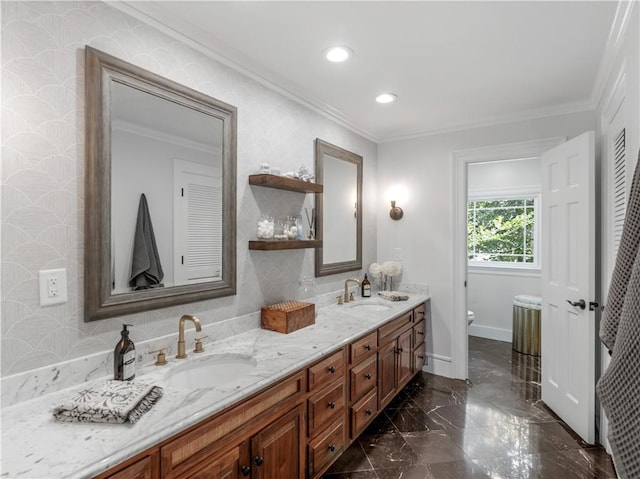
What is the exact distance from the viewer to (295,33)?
72.2 inches

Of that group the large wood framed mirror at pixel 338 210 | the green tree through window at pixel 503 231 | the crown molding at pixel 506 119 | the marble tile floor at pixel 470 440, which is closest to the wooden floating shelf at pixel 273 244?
the large wood framed mirror at pixel 338 210

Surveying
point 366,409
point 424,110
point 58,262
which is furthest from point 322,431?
point 424,110

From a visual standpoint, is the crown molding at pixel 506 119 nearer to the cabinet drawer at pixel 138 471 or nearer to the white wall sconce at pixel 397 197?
the white wall sconce at pixel 397 197

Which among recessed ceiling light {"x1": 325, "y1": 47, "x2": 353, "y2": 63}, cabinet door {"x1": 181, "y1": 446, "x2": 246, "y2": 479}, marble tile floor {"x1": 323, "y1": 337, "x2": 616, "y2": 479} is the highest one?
recessed ceiling light {"x1": 325, "y1": 47, "x2": 353, "y2": 63}

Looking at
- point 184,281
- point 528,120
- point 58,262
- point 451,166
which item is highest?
point 528,120

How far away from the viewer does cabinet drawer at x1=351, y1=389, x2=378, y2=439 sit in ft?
7.26

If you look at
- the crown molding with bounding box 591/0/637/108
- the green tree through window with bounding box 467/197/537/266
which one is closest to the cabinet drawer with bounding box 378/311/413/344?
the crown molding with bounding box 591/0/637/108

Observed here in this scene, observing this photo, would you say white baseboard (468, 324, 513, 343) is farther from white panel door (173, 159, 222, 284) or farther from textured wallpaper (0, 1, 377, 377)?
textured wallpaper (0, 1, 377, 377)

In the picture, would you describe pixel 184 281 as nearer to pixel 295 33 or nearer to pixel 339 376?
pixel 339 376

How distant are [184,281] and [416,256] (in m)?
2.44

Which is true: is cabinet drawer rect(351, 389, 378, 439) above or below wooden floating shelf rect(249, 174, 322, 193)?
below

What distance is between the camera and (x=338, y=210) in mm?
3123

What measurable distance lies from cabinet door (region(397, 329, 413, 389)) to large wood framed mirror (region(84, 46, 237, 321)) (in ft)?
5.16

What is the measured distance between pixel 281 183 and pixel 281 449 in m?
1.46
